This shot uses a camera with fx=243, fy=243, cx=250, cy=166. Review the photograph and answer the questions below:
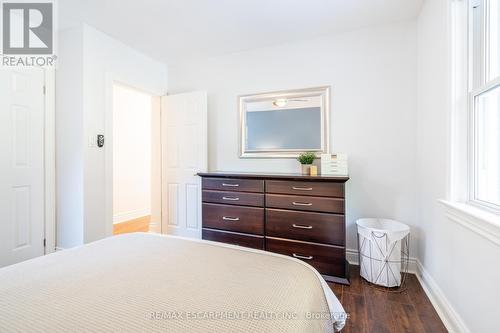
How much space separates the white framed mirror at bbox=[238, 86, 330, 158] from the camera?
275cm

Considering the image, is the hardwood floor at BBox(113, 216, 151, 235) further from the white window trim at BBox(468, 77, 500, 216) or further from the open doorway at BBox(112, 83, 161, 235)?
the white window trim at BBox(468, 77, 500, 216)

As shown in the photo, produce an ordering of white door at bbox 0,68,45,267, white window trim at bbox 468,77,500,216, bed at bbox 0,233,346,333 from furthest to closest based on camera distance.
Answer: white door at bbox 0,68,45,267
white window trim at bbox 468,77,500,216
bed at bbox 0,233,346,333

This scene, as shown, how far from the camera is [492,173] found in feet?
4.39

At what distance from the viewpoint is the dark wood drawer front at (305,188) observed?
7.14 ft

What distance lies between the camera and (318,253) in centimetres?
221

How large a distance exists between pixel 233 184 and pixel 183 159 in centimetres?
107

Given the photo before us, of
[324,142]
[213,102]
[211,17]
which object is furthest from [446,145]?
[213,102]

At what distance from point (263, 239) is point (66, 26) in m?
3.00

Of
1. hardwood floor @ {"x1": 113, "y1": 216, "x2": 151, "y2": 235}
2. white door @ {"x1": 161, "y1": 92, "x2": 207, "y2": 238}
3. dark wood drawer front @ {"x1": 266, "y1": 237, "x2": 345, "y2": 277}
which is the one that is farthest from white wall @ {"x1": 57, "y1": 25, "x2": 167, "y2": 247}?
dark wood drawer front @ {"x1": 266, "y1": 237, "x2": 345, "y2": 277}

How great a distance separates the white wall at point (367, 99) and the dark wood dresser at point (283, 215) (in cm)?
57

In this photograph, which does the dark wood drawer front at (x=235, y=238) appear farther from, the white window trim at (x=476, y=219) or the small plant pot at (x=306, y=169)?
the white window trim at (x=476, y=219)

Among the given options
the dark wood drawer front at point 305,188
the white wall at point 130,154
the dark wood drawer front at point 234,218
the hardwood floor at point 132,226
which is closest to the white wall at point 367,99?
the dark wood drawer front at point 305,188

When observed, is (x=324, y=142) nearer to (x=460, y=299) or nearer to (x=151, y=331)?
(x=460, y=299)

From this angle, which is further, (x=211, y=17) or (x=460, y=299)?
(x=211, y=17)
